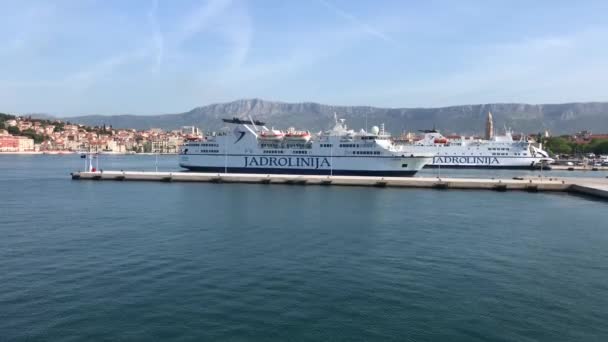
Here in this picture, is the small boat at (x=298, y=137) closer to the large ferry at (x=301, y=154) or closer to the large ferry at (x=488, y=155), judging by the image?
the large ferry at (x=301, y=154)

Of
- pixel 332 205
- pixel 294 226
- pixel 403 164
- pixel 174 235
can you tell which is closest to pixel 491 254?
pixel 294 226

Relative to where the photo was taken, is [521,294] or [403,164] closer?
[521,294]

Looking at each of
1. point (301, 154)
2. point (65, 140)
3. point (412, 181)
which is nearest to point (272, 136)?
point (301, 154)

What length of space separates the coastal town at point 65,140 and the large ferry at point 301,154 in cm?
10164

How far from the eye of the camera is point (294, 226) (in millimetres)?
19484

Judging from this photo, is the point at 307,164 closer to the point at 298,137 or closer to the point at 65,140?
the point at 298,137

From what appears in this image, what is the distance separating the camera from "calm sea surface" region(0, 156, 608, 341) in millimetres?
8953

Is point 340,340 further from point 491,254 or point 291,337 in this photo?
point 491,254

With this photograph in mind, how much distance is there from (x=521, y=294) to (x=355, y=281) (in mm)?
3882

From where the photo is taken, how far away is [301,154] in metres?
49.2

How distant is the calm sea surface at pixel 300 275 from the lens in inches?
352

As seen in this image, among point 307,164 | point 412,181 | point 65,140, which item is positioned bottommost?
point 412,181

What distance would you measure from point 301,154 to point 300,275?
37266 millimetres

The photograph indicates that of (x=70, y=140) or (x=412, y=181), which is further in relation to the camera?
(x=70, y=140)
